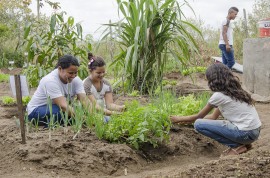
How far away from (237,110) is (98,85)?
1919 millimetres

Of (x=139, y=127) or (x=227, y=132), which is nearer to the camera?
(x=139, y=127)

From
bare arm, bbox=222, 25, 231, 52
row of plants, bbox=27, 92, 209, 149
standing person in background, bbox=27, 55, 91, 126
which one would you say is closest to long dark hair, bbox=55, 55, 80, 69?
Result: standing person in background, bbox=27, 55, 91, 126

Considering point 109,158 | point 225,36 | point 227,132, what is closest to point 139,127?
point 109,158

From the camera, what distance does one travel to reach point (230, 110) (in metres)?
4.18

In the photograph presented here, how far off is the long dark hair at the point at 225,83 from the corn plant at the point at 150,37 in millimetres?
1929

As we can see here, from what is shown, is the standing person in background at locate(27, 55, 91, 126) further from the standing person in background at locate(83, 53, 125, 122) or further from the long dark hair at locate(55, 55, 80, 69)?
the standing person in background at locate(83, 53, 125, 122)

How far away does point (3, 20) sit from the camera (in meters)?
18.3

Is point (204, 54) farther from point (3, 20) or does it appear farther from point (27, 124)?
point (27, 124)

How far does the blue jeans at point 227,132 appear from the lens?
13.8 ft

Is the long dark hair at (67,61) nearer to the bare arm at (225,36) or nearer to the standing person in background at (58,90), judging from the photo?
the standing person in background at (58,90)

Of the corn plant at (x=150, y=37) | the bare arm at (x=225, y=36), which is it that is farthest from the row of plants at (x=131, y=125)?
the bare arm at (x=225, y=36)

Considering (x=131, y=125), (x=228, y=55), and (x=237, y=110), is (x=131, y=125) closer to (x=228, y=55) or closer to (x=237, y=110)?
(x=237, y=110)

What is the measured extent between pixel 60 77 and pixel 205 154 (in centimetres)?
183

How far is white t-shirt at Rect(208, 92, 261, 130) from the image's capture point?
4.12 m
